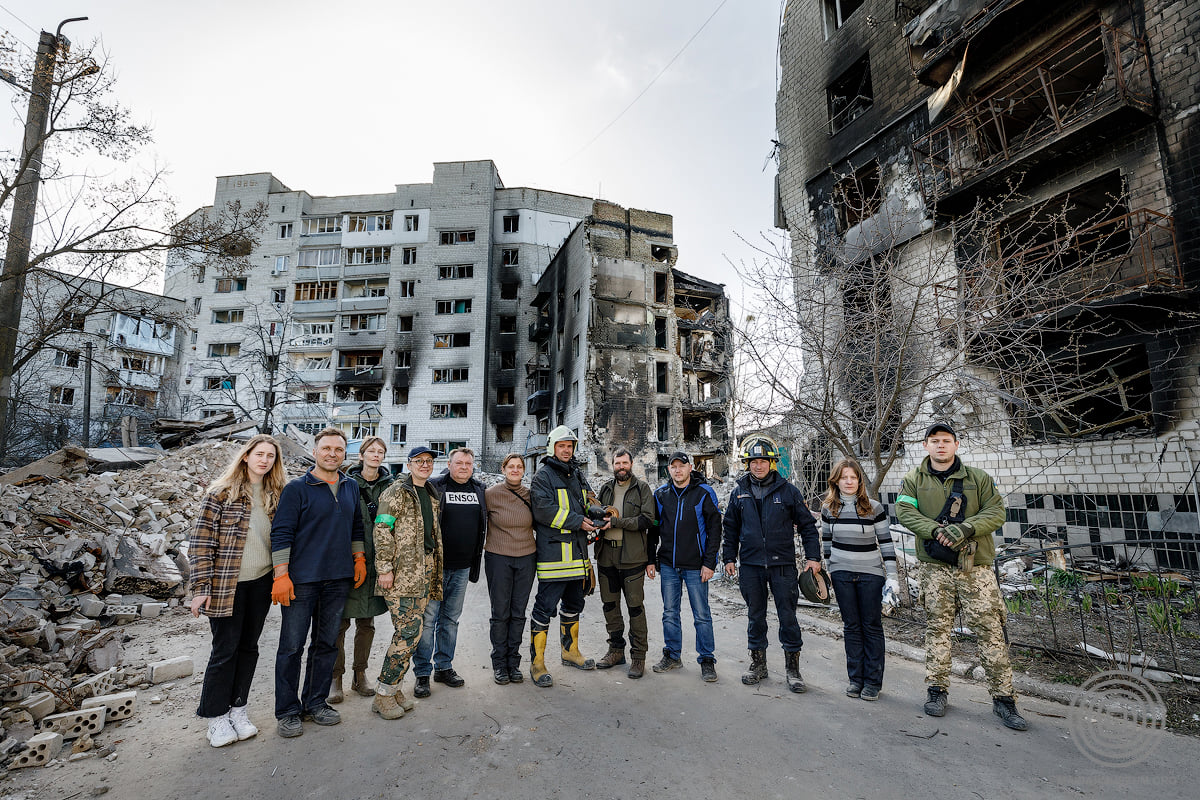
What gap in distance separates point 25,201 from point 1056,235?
14.8m

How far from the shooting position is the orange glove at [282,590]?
364 centimetres

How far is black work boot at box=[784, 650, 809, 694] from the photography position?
4500 millimetres

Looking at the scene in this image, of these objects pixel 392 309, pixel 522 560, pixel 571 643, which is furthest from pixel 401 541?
pixel 392 309

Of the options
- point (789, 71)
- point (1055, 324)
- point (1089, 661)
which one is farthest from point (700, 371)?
point (1089, 661)

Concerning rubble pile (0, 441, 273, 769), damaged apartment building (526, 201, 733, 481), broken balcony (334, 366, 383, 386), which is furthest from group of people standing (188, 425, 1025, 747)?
broken balcony (334, 366, 383, 386)

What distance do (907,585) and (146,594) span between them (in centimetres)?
1058

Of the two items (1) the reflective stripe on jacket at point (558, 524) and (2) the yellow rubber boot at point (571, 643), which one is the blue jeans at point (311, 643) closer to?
(1) the reflective stripe on jacket at point (558, 524)

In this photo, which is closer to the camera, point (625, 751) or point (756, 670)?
point (625, 751)

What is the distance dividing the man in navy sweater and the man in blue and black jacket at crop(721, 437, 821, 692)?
328 centimetres

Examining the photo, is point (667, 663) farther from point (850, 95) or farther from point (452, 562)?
point (850, 95)

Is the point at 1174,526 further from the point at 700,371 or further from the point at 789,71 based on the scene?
the point at 700,371

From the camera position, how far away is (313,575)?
3830 mm

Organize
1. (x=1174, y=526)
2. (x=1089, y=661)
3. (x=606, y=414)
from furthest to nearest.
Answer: (x=606, y=414), (x=1174, y=526), (x=1089, y=661)

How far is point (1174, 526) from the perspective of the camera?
25.3 feet
